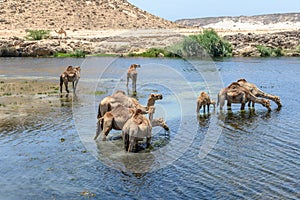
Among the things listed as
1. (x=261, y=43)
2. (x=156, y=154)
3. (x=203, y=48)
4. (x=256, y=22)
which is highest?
(x=256, y=22)

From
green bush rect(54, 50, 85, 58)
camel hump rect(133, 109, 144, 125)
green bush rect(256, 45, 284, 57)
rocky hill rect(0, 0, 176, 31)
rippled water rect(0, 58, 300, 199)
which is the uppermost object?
rocky hill rect(0, 0, 176, 31)

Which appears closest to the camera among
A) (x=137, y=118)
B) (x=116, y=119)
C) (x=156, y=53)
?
(x=137, y=118)

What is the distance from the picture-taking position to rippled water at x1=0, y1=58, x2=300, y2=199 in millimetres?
9180

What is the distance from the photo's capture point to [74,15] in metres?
69.3

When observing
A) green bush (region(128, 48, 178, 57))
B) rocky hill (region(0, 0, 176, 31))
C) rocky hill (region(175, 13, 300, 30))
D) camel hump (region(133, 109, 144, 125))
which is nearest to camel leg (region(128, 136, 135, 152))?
camel hump (region(133, 109, 144, 125))

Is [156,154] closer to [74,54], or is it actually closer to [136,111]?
[136,111]

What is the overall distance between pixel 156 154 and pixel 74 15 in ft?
199

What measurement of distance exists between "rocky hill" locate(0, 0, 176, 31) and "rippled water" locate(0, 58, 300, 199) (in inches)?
1785

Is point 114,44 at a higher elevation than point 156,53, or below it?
higher

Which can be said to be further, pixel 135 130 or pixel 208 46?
pixel 208 46

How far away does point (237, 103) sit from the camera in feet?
59.5

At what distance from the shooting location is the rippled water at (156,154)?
9.18m

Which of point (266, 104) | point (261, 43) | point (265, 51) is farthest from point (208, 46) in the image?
point (266, 104)

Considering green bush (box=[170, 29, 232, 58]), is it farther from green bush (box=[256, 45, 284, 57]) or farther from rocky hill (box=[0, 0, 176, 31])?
rocky hill (box=[0, 0, 176, 31])
